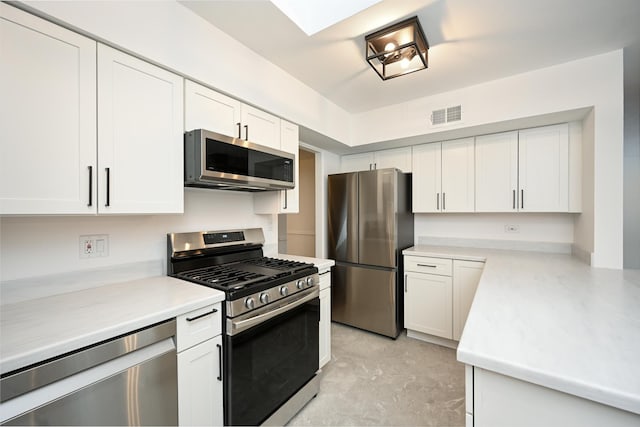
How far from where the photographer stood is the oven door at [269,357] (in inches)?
54.2

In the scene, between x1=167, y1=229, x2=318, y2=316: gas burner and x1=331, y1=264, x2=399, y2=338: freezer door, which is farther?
x1=331, y1=264, x2=399, y2=338: freezer door

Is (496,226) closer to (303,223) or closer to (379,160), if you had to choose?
(379,160)

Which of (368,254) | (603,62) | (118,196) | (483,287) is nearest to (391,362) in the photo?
(368,254)

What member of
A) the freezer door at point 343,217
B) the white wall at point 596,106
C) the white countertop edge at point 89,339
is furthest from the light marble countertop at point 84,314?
the white wall at point 596,106

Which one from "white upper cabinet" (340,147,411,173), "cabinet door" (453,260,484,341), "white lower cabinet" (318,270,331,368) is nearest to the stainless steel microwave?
"white lower cabinet" (318,270,331,368)

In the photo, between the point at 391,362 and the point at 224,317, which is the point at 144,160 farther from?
the point at 391,362

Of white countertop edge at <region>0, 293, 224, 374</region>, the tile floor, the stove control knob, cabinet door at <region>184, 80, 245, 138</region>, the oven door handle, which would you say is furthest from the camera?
the tile floor

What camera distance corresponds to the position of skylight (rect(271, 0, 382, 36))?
158cm

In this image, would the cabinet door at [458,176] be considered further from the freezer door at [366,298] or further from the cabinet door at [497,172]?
the freezer door at [366,298]

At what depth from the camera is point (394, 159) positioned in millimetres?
3328

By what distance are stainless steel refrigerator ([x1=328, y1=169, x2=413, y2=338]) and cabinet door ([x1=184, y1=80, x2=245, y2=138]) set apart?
1.60 m

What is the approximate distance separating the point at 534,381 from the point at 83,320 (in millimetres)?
1536

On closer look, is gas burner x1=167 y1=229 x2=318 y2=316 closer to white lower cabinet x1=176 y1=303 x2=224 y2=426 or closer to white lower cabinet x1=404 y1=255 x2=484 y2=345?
white lower cabinet x1=176 y1=303 x2=224 y2=426

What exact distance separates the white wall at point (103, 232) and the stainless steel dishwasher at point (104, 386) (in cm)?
68
